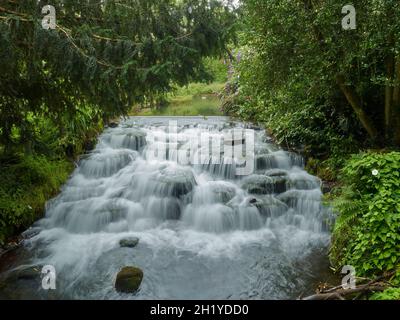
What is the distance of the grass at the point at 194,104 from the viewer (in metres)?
20.3

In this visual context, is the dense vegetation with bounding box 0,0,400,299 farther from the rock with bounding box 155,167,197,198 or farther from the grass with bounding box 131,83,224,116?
the grass with bounding box 131,83,224,116

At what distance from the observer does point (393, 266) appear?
18.6ft

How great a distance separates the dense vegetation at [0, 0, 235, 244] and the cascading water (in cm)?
268

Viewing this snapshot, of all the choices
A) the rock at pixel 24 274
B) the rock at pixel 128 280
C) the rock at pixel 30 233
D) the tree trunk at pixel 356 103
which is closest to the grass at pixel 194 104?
the rock at pixel 30 233

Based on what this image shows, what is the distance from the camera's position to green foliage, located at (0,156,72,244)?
872cm

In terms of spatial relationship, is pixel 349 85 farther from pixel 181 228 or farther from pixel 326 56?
pixel 181 228

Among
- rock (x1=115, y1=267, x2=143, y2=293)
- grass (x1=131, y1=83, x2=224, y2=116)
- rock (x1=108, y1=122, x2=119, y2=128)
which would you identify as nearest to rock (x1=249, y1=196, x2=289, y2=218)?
rock (x1=115, y1=267, x2=143, y2=293)

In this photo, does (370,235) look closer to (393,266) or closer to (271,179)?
(393,266)

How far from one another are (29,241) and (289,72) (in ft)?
23.2

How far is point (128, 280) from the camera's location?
7098mm

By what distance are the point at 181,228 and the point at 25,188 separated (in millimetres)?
4073

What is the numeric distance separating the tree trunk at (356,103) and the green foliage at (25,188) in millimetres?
7797

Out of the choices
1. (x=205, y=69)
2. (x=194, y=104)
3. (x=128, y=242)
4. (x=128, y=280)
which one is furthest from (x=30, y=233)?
(x=194, y=104)
